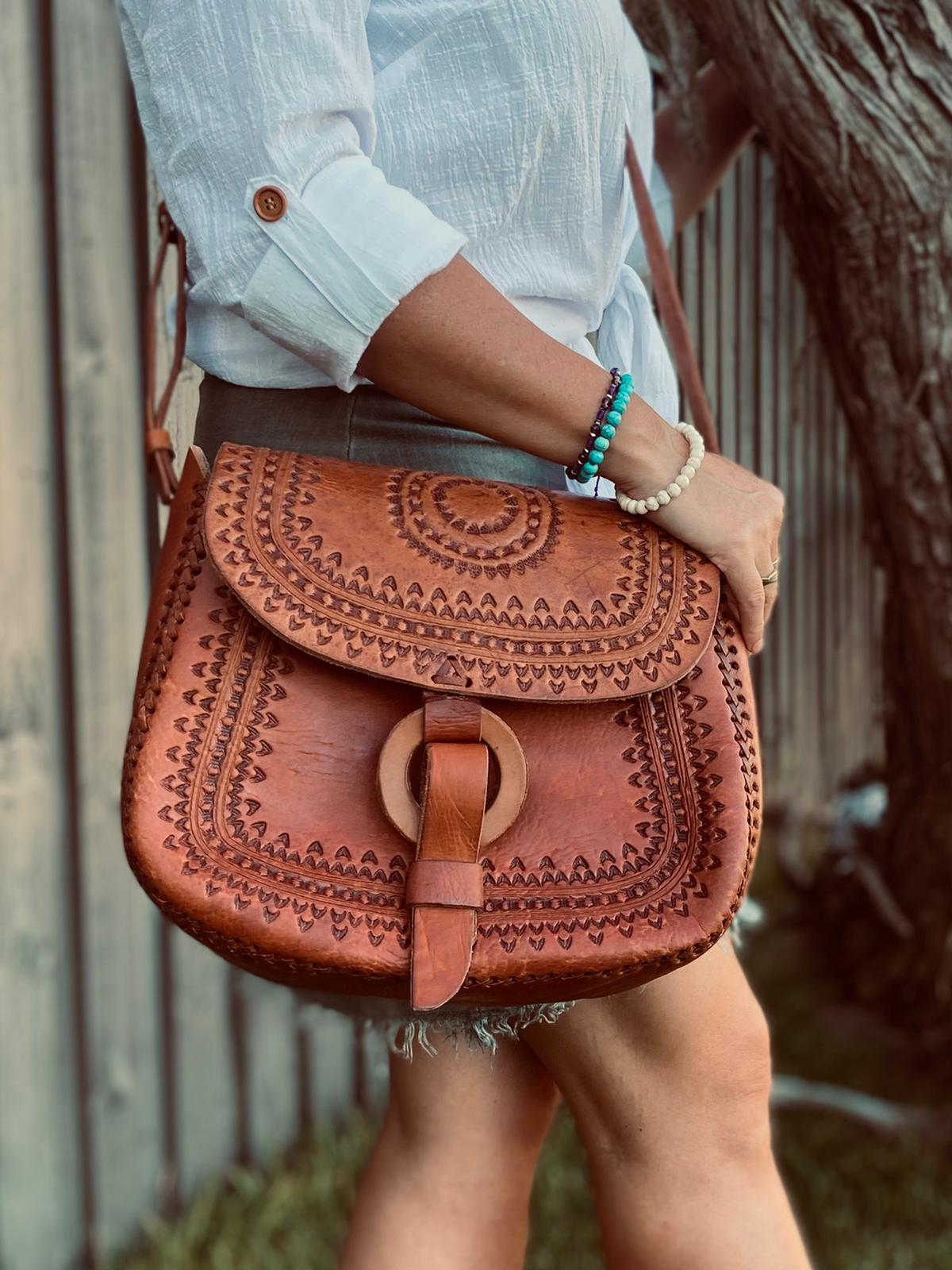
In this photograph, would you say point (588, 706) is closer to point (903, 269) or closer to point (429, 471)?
point (429, 471)

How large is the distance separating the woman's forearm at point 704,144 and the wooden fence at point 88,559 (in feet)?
0.54

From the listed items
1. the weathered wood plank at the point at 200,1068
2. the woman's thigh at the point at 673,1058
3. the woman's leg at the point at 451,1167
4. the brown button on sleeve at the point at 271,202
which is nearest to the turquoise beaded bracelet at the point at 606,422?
the brown button on sleeve at the point at 271,202

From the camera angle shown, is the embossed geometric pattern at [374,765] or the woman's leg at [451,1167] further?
the woman's leg at [451,1167]

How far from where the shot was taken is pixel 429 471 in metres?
0.89

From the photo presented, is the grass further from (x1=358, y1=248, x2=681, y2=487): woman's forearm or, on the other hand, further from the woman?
(x1=358, y1=248, x2=681, y2=487): woman's forearm

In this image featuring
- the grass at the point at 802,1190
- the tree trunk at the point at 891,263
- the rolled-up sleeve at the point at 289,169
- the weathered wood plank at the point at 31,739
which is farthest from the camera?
the grass at the point at 802,1190

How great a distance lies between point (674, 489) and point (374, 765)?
28 cm

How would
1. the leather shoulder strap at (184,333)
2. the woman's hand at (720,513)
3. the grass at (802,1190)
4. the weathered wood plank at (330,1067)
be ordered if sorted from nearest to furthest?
the woman's hand at (720,513) → the leather shoulder strap at (184,333) → the grass at (802,1190) → the weathered wood plank at (330,1067)

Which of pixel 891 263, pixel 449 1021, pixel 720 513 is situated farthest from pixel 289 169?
pixel 891 263

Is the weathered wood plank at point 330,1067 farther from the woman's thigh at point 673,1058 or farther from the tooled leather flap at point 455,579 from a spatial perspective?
the tooled leather flap at point 455,579

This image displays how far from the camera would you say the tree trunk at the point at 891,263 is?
1.23 meters

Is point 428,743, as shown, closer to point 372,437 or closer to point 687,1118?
point 372,437

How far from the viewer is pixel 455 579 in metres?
0.82

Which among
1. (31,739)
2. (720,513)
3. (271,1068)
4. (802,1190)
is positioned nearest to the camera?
(720,513)
